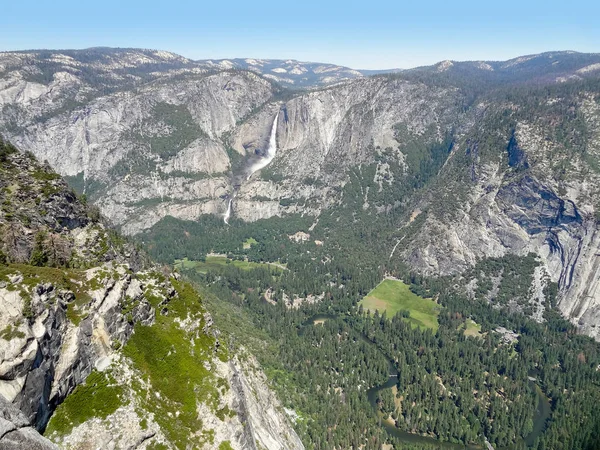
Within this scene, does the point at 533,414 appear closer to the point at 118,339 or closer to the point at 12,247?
the point at 118,339

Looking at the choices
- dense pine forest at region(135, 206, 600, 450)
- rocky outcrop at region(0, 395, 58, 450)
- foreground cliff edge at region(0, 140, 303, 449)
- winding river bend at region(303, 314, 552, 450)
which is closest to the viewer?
rocky outcrop at region(0, 395, 58, 450)

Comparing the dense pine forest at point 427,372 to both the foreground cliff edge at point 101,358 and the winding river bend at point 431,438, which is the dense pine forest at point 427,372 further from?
the foreground cliff edge at point 101,358

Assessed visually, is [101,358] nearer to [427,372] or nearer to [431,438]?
[431,438]

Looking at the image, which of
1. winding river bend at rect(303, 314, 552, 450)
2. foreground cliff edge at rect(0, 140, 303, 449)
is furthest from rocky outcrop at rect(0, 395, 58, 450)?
winding river bend at rect(303, 314, 552, 450)

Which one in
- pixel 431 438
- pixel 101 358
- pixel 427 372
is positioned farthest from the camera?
pixel 427 372

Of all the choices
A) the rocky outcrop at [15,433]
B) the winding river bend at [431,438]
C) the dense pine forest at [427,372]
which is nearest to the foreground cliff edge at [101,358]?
the rocky outcrop at [15,433]

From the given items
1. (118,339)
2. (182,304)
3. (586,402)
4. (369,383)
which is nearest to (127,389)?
(118,339)

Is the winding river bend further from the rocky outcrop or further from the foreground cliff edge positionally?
the rocky outcrop

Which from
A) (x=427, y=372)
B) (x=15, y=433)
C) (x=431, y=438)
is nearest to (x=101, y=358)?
(x=15, y=433)
